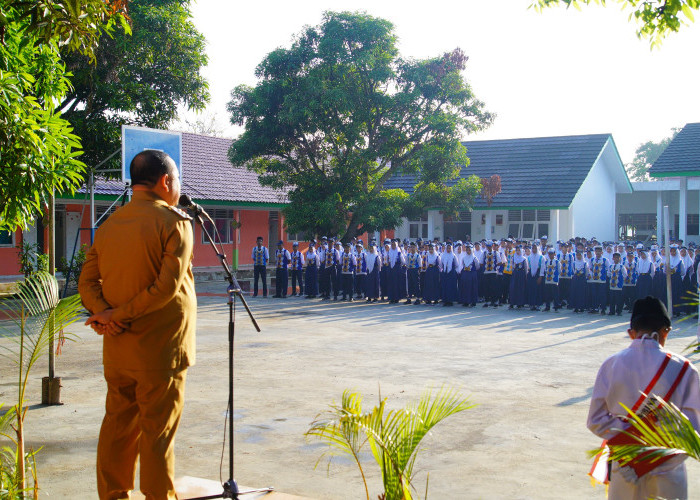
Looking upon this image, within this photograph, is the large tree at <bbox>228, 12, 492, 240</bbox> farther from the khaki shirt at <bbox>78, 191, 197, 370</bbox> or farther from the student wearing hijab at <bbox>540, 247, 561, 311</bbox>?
the khaki shirt at <bbox>78, 191, 197, 370</bbox>

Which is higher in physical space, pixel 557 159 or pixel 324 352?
pixel 557 159

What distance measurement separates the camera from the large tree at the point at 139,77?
A: 16047 millimetres

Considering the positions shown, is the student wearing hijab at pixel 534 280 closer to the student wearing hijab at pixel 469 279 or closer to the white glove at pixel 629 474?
the student wearing hijab at pixel 469 279

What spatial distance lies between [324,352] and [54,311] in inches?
266

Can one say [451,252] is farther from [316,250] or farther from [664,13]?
[664,13]

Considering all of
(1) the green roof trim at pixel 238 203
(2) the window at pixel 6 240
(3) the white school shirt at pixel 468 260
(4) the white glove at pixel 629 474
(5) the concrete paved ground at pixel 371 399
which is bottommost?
(5) the concrete paved ground at pixel 371 399

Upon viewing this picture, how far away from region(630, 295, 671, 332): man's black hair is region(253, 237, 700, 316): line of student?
14.3 metres

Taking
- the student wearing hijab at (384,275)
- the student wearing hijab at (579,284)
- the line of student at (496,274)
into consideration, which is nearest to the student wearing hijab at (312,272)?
the line of student at (496,274)

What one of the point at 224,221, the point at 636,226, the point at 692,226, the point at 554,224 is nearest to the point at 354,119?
the point at 224,221

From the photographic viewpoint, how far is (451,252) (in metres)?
19.3

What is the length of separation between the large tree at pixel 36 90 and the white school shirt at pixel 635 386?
4.01 metres

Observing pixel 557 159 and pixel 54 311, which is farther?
pixel 557 159

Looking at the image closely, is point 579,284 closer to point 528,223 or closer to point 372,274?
point 372,274

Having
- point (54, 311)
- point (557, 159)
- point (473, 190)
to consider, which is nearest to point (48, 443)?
point (54, 311)
